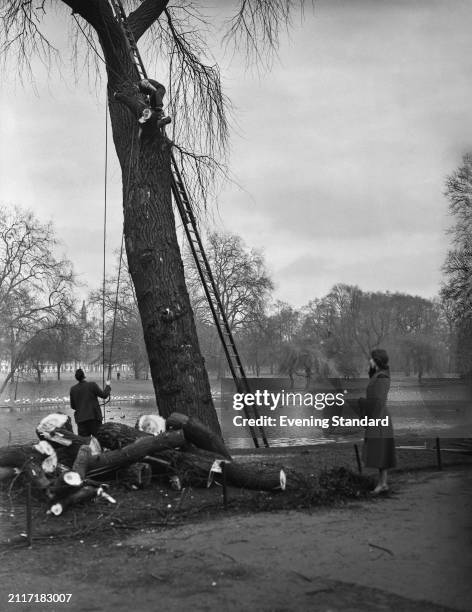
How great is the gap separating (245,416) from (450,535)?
281 centimetres

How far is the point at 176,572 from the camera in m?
3.23

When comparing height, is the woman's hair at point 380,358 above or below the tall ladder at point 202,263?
below

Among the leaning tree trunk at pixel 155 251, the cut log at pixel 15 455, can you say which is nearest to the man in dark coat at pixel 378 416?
the leaning tree trunk at pixel 155 251

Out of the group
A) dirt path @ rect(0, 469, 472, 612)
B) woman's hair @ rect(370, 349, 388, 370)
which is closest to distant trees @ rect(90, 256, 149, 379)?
woman's hair @ rect(370, 349, 388, 370)

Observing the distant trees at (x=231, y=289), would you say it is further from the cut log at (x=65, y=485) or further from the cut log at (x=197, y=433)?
the cut log at (x=65, y=485)

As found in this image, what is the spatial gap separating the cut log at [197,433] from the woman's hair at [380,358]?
164 centimetres

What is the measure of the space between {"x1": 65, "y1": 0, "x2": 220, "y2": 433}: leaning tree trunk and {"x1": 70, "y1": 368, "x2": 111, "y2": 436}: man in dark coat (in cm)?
132

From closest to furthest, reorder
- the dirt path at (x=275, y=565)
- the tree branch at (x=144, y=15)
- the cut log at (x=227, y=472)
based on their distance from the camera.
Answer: the dirt path at (x=275, y=565)
the cut log at (x=227, y=472)
the tree branch at (x=144, y=15)

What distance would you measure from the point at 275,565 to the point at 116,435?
244 centimetres

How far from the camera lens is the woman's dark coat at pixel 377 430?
4742 mm

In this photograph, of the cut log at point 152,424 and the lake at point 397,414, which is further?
the cut log at point 152,424

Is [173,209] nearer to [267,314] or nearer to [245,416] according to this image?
[267,314]

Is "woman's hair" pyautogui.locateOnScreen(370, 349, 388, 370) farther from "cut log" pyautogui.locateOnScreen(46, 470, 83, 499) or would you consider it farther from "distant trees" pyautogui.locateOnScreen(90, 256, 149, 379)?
"distant trees" pyautogui.locateOnScreen(90, 256, 149, 379)

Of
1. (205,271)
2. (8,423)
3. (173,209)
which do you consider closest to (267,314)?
(205,271)
